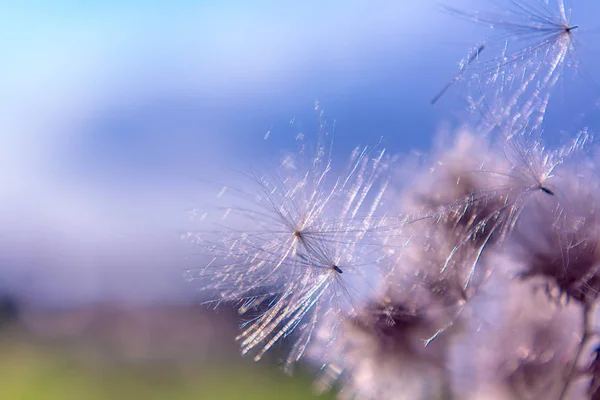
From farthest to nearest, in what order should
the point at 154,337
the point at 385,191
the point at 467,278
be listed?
the point at 154,337
the point at 385,191
the point at 467,278

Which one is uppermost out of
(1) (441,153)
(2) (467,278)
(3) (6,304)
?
(1) (441,153)

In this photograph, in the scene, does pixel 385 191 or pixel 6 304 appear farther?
pixel 6 304

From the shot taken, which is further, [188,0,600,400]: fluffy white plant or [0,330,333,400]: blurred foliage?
[0,330,333,400]: blurred foliage

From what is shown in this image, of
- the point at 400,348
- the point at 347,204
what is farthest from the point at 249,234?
the point at 400,348

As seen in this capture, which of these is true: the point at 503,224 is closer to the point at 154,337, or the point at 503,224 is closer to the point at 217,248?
the point at 217,248

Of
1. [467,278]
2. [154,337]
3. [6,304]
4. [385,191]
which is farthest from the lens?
[154,337]

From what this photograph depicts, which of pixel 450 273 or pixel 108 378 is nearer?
pixel 450 273

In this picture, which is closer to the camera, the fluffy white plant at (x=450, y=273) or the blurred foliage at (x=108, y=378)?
the fluffy white plant at (x=450, y=273)

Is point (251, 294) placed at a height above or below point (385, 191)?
below
